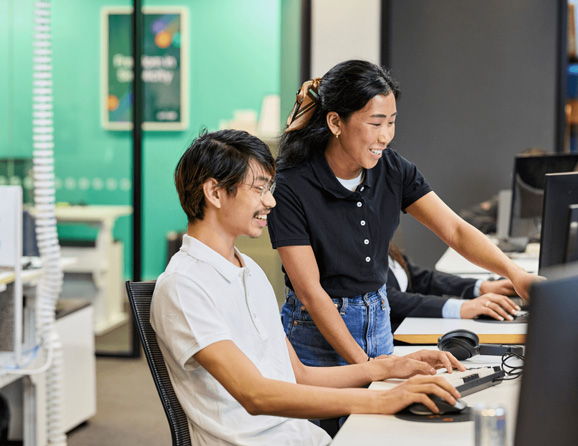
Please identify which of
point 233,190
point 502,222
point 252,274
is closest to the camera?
point 233,190

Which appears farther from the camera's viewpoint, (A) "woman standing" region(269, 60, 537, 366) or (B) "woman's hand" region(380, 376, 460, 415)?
(A) "woman standing" region(269, 60, 537, 366)

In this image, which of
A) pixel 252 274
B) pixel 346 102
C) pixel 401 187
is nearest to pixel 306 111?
pixel 346 102

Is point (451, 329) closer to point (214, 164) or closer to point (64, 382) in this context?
point (214, 164)

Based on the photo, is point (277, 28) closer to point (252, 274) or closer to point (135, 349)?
point (135, 349)

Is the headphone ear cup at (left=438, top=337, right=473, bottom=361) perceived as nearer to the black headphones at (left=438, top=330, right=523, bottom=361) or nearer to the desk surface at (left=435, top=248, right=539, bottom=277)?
the black headphones at (left=438, top=330, right=523, bottom=361)

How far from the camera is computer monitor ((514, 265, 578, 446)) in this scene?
815mm

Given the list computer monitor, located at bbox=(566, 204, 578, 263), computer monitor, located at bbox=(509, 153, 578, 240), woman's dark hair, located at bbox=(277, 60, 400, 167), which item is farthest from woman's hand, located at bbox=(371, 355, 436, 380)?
computer monitor, located at bbox=(509, 153, 578, 240)

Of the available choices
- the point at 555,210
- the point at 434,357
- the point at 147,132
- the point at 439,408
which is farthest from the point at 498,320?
the point at 147,132

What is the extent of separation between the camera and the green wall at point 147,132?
503 cm

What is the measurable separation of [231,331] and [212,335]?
108 millimetres

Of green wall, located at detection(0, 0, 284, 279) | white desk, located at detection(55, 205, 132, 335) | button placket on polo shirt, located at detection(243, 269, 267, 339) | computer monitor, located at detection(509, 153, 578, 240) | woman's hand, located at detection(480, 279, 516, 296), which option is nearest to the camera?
button placket on polo shirt, located at detection(243, 269, 267, 339)

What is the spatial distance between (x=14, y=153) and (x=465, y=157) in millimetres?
2877

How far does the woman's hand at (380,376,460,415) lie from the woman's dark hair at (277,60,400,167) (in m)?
0.81

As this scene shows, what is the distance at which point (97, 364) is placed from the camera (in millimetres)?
5012
